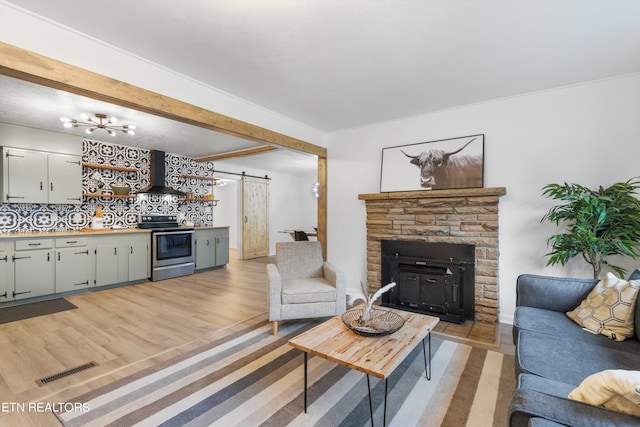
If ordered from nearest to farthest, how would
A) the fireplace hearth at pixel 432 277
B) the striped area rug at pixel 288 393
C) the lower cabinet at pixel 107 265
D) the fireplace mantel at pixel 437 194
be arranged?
the striped area rug at pixel 288 393
the fireplace mantel at pixel 437 194
the fireplace hearth at pixel 432 277
the lower cabinet at pixel 107 265

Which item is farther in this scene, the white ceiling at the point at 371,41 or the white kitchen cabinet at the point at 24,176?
the white kitchen cabinet at the point at 24,176

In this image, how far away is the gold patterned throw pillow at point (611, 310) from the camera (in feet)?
6.18

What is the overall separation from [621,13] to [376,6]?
1610mm

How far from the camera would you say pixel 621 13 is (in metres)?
1.92

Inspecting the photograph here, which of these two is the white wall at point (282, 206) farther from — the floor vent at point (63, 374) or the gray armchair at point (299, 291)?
the floor vent at point (63, 374)

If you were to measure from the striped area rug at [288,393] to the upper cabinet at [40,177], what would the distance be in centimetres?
378

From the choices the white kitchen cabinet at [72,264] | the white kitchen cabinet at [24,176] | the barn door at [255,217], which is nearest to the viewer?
the white kitchen cabinet at [24,176]

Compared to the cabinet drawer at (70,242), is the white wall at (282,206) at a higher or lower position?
higher

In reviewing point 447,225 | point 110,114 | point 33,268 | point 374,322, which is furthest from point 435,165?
point 33,268

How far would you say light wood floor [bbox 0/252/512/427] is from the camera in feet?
6.98

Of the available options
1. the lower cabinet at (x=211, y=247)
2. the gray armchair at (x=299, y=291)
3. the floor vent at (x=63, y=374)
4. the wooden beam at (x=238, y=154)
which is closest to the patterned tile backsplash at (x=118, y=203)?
the wooden beam at (x=238, y=154)

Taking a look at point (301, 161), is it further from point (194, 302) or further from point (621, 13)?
point (621, 13)

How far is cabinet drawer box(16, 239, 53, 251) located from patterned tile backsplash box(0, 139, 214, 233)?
2.28 feet

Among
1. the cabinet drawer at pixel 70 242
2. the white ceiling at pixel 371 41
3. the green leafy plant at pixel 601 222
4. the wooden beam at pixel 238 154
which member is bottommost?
the cabinet drawer at pixel 70 242
